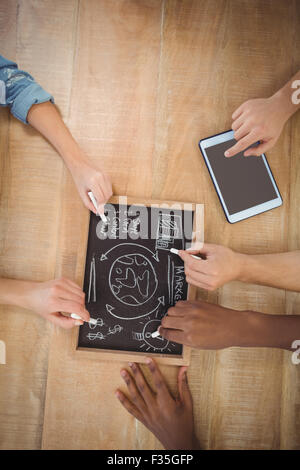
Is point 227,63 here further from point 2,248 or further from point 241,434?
point 241,434

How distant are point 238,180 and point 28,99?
0.77 meters

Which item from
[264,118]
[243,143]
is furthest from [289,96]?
[243,143]

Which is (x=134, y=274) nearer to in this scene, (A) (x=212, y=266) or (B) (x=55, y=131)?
(A) (x=212, y=266)

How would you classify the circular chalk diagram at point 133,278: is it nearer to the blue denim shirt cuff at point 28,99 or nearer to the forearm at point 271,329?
the forearm at point 271,329

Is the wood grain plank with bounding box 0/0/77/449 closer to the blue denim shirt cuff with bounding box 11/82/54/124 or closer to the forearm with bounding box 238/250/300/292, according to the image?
the blue denim shirt cuff with bounding box 11/82/54/124

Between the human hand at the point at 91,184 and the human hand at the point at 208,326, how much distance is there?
1.40ft

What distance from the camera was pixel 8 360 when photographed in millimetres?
1254

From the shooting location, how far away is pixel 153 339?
1209 mm

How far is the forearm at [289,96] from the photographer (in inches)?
→ 49.8

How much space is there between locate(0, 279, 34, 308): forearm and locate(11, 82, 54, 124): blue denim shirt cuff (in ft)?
1.86

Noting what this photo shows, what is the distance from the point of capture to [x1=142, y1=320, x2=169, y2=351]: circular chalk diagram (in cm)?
121

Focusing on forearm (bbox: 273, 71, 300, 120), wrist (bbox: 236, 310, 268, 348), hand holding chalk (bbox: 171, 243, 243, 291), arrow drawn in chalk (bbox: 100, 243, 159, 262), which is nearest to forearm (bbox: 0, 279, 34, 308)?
arrow drawn in chalk (bbox: 100, 243, 159, 262)
